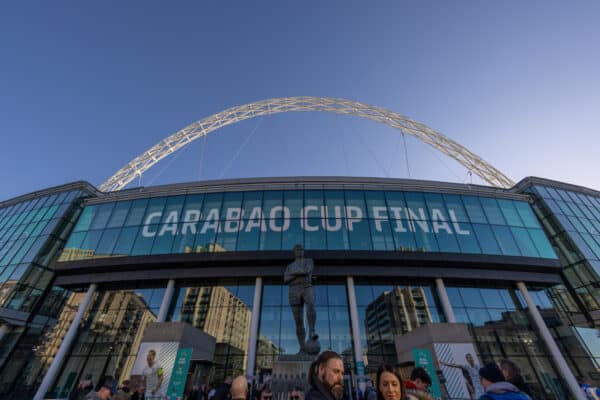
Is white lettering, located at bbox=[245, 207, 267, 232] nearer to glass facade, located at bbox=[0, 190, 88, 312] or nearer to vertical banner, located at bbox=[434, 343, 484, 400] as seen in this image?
vertical banner, located at bbox=[434, 343, 484, 400]

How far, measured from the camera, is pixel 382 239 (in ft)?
68.5

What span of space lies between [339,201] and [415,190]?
23.7 ft

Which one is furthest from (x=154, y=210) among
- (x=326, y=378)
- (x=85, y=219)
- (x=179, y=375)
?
(x=326, y=378)

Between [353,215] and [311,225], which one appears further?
[353,215]

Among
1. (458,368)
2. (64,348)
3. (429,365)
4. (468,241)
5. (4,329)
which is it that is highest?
(468,241)

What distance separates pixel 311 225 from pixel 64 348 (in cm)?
2024

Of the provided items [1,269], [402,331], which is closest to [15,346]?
[1,269]

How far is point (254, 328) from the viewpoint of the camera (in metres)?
18.8

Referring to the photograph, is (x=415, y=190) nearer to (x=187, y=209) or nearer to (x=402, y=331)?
(x=402, y=331)

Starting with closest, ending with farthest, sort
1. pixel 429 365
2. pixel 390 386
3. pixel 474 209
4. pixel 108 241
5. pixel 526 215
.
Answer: pixel 390 386
pixel 429 365
pixel 108 241
pixel 474 209
pixel 526 215

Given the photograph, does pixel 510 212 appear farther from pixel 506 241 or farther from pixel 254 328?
pixel 254 328

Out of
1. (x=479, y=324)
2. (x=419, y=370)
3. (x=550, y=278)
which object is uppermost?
(x=550, y=278)

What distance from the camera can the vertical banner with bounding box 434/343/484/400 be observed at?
10805mm

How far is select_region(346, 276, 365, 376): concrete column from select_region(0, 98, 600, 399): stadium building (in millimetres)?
117
